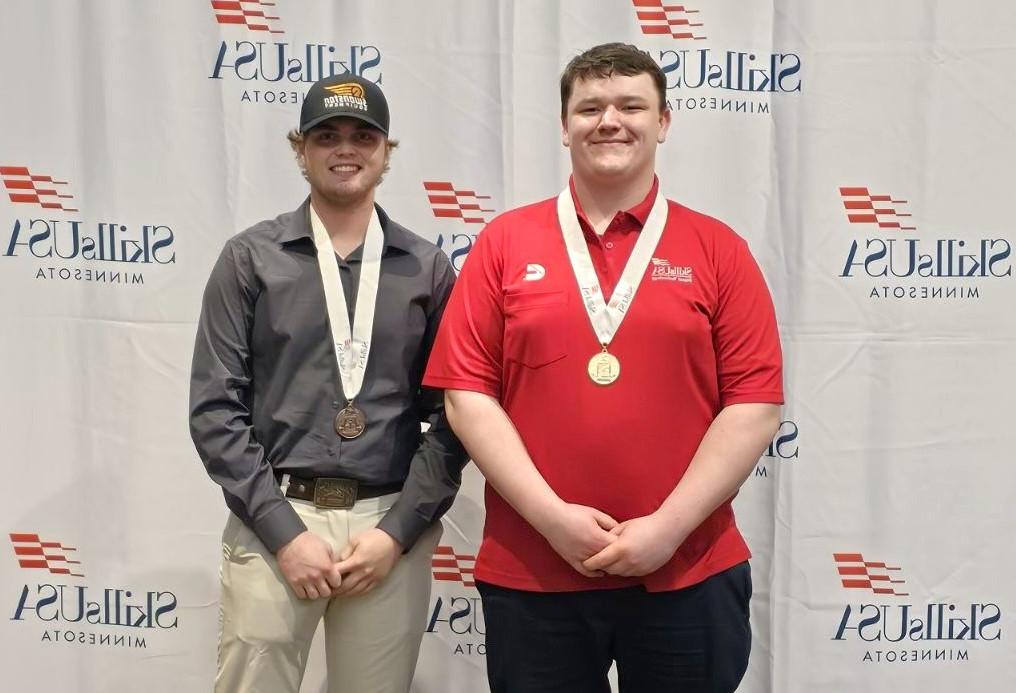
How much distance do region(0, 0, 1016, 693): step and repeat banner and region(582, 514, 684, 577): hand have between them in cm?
106

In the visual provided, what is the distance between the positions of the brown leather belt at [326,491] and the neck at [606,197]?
2.47 feet

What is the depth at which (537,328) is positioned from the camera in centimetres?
176

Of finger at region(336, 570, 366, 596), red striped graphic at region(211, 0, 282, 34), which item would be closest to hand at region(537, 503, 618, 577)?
finger at region(336, 570, 366, 596)

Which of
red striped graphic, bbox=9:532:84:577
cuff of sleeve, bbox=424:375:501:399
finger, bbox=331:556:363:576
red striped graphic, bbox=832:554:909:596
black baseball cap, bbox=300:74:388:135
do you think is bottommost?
red striped graphic, bbox=832:554:909:596

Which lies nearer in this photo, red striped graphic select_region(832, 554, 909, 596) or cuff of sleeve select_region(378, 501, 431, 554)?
cuff of sleeve select_region(378, 501, 431, 554)

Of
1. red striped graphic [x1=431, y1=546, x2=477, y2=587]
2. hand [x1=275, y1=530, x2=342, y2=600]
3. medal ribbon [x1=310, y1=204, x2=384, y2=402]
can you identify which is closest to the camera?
hand [x1=275, y1=530, x2=342, y2=600]

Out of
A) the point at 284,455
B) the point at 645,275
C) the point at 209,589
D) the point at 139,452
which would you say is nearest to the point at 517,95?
the point at 645,275

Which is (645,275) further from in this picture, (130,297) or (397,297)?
(130,297)

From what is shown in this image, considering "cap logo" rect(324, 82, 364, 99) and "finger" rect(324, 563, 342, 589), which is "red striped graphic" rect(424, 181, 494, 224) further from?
"finger" rect(324, 563, 342, 589)

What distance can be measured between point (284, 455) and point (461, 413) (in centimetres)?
43

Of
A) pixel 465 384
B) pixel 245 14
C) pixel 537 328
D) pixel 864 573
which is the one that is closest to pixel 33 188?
pixel 245 14

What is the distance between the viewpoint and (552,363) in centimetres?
175

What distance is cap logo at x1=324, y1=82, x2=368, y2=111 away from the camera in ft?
6.46

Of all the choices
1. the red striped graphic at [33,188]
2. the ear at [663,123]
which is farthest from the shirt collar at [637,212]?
the red striped graphic at [33,188]
